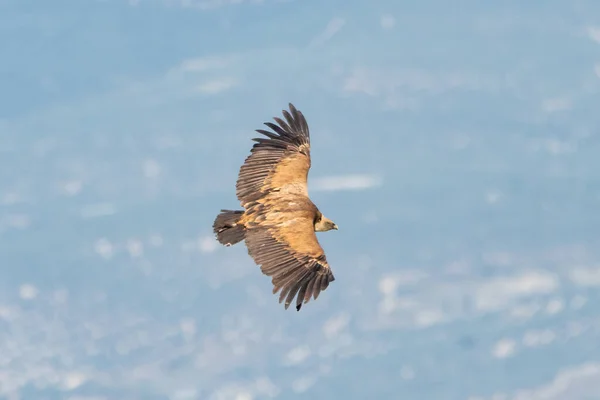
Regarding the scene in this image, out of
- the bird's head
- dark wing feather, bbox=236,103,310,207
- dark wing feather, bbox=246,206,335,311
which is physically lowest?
dark wing feather, bbox=246,206,335,311

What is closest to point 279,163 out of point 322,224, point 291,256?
point 322,224

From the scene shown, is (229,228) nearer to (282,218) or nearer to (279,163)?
(282,218)

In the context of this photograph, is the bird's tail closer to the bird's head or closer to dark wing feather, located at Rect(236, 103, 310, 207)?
dark wing feather, located at Rect(236, 103, 310, 207)

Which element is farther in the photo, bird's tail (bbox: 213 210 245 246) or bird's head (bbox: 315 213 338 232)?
bird's head (bbox: 315 213 338 232)

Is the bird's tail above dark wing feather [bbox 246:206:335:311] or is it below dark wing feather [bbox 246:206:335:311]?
above

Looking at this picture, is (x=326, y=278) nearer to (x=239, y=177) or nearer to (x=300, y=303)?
(x=300, y=303)

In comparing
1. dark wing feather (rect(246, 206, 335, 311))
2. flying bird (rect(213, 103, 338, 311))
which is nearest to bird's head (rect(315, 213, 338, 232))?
flying bird (rect(213, 103, 338, 311))

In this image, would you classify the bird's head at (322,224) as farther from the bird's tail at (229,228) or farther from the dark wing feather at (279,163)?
the bird's tail at (229,228)

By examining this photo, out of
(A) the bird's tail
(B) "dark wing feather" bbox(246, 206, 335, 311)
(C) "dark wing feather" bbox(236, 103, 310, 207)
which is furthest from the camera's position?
(C) "dark wing feather" bbox(236, 103, 310, 207)

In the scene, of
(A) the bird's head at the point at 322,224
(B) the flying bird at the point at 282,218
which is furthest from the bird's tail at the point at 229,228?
(A) the bird's head at the point at 322,224

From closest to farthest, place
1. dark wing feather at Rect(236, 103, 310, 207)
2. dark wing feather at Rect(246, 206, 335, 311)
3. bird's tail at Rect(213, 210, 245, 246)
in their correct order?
dark wing feather at Rect(246, 206, 335, 311) < bird's tail at Rect(213, 210, 245, 246) < dark wing feather at Rect(236, 103, 310, 207)
